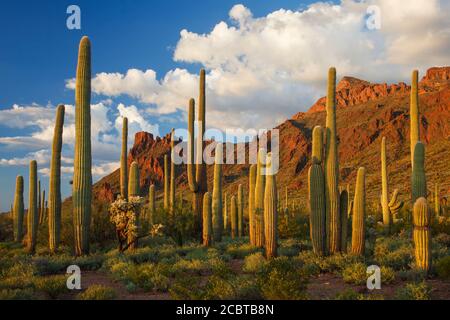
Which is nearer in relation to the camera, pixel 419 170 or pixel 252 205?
pixel 419 170

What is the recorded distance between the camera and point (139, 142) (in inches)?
4840

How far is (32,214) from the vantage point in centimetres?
1944

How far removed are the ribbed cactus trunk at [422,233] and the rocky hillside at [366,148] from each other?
38703 millimetres

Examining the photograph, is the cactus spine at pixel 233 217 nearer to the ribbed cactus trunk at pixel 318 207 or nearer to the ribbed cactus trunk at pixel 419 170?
the ribbed cactus trunk at pixel 318 207

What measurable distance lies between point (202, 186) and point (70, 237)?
617cm

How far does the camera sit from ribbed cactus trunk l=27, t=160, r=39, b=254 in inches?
746

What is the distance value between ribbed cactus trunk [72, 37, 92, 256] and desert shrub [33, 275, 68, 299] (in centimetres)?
495

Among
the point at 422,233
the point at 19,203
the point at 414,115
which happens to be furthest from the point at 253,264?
the point at 19,203

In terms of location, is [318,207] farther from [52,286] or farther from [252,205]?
[52,286]

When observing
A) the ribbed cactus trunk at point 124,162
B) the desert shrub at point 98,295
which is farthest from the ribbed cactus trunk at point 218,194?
the desert shrub at point 98,295

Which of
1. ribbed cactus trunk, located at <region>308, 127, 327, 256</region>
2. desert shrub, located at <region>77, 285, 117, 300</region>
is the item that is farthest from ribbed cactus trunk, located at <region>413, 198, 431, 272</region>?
desert shrub, located at <region>77, 285, 117, 300</region>

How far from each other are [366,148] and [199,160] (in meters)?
67.2

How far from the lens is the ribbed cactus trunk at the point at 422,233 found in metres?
10.8
